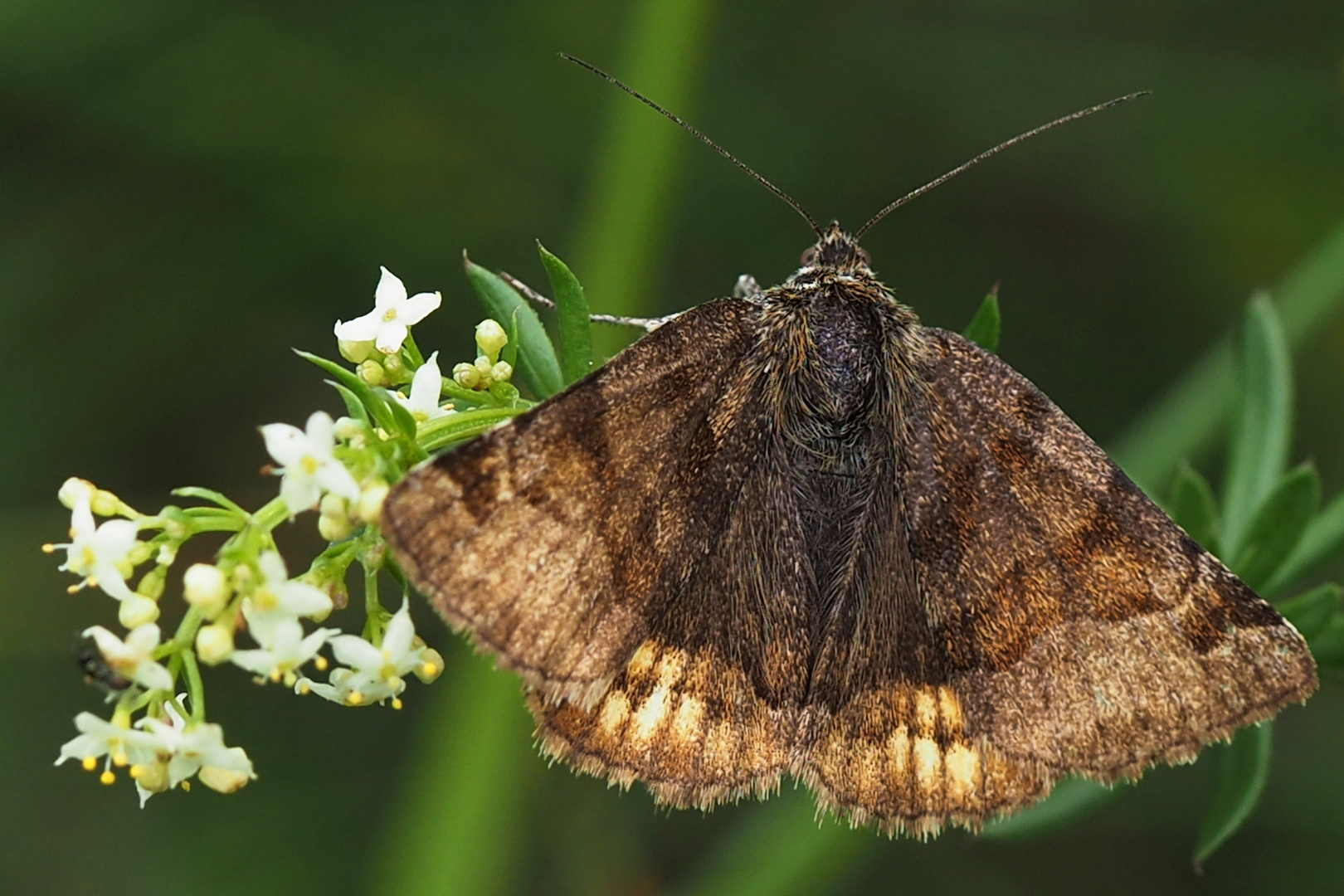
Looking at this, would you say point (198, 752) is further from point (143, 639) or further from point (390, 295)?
point (390, 295)

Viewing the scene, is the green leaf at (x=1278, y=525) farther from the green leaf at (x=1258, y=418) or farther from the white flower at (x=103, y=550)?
the white flower at (x=103, y=550)

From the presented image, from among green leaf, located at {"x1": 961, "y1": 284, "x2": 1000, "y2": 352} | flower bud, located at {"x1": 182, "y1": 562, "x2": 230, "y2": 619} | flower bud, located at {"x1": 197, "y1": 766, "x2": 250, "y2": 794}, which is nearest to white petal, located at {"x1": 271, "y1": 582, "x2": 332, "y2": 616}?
flower bud, located at {"x1": 182, "y1": 562, "x2": 230, "y2": 619}

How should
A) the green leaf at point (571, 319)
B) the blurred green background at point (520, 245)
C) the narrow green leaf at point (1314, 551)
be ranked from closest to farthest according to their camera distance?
the green leaf at point (571, 319)
the narrow green leaf at point (1314, 551)
the blurred green background at point (520, 245)

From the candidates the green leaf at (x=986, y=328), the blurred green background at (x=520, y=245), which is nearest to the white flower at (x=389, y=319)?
the green leaf at (x=986, y=328)

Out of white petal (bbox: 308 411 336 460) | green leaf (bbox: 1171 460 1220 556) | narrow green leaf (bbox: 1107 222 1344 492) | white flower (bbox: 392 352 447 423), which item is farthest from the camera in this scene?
narrow green leaf (bbox: 1107 222 1344 492)

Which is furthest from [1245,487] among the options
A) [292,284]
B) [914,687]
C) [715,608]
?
[292,284]

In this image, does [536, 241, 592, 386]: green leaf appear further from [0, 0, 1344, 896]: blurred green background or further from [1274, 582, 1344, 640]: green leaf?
[0, 0, 1344, 896]: blurred green background

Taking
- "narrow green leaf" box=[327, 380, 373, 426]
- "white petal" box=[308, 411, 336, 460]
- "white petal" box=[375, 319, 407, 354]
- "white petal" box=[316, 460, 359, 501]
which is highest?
"white petal" box=[308, 411, 336, 460]
